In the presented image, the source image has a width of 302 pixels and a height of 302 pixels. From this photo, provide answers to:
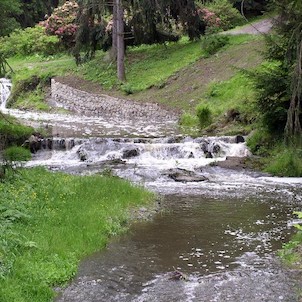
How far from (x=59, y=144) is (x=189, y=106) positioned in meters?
8.40

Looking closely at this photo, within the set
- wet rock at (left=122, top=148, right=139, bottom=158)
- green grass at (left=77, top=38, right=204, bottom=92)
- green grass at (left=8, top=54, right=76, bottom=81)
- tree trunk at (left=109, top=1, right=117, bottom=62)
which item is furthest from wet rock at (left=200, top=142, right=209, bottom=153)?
green grass at (left=8, top=54, right=76, bottom=81)

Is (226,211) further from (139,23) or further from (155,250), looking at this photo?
(139,23)

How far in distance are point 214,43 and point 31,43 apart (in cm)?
1990

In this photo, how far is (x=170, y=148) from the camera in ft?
63.4

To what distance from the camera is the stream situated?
7.46 metres

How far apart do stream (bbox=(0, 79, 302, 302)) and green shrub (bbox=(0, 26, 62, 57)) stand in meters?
25.9

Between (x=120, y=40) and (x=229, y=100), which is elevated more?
(x=120, y=40)

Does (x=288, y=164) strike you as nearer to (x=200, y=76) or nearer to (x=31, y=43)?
(x=200, y=76)

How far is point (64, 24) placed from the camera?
139 feet

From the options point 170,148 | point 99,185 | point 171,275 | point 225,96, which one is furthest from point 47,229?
point 225,96

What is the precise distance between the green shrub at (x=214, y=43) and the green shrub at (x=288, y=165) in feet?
55.0

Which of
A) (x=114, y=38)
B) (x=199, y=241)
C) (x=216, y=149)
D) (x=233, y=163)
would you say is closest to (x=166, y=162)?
(x=216, y=149)

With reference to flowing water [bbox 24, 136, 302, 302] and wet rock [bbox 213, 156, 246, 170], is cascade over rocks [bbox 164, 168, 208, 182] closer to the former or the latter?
flowing water [bbox 24, 136, 302, 302]

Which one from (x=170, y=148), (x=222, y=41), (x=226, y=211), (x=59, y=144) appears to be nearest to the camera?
(x=226, y=211)
